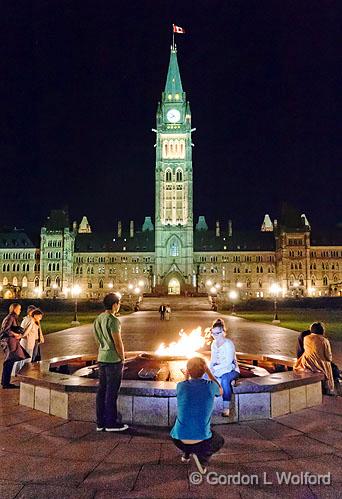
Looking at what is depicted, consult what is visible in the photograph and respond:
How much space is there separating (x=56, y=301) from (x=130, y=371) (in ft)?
184

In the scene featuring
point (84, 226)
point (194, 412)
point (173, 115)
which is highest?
point (173, 115)

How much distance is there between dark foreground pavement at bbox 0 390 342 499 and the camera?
16.9ft

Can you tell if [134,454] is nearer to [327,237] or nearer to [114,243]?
[114,243]

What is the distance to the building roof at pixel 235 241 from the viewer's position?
11538cm

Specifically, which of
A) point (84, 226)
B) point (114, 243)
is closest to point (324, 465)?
point (114, 243)

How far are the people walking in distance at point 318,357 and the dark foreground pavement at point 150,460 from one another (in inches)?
65.8

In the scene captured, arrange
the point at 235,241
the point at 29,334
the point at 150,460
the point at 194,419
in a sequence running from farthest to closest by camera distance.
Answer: the point at 235,241, the point at 29,334, the point at 150,460, the point at 194,419

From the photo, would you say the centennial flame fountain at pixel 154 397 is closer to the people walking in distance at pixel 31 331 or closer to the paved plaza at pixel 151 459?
the paved plaza at pixel 151 459

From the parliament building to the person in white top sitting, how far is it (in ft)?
297

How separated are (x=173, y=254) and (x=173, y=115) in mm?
34682

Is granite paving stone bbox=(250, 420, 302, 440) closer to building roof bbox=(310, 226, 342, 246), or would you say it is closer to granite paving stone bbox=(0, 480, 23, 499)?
granite paving stone bbox=(0, 480, 23, 499)

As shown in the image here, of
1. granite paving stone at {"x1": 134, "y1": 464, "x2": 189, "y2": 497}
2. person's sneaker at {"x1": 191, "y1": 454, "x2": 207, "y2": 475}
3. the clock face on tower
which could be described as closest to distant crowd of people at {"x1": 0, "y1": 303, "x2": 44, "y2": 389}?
granite paving stone at {"x1": 134, "y1": 464, "x2": 189, "y2": 497}

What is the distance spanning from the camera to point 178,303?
225ft

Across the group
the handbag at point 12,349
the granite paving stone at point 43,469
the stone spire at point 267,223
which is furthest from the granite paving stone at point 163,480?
the stone spire at point 267,223
